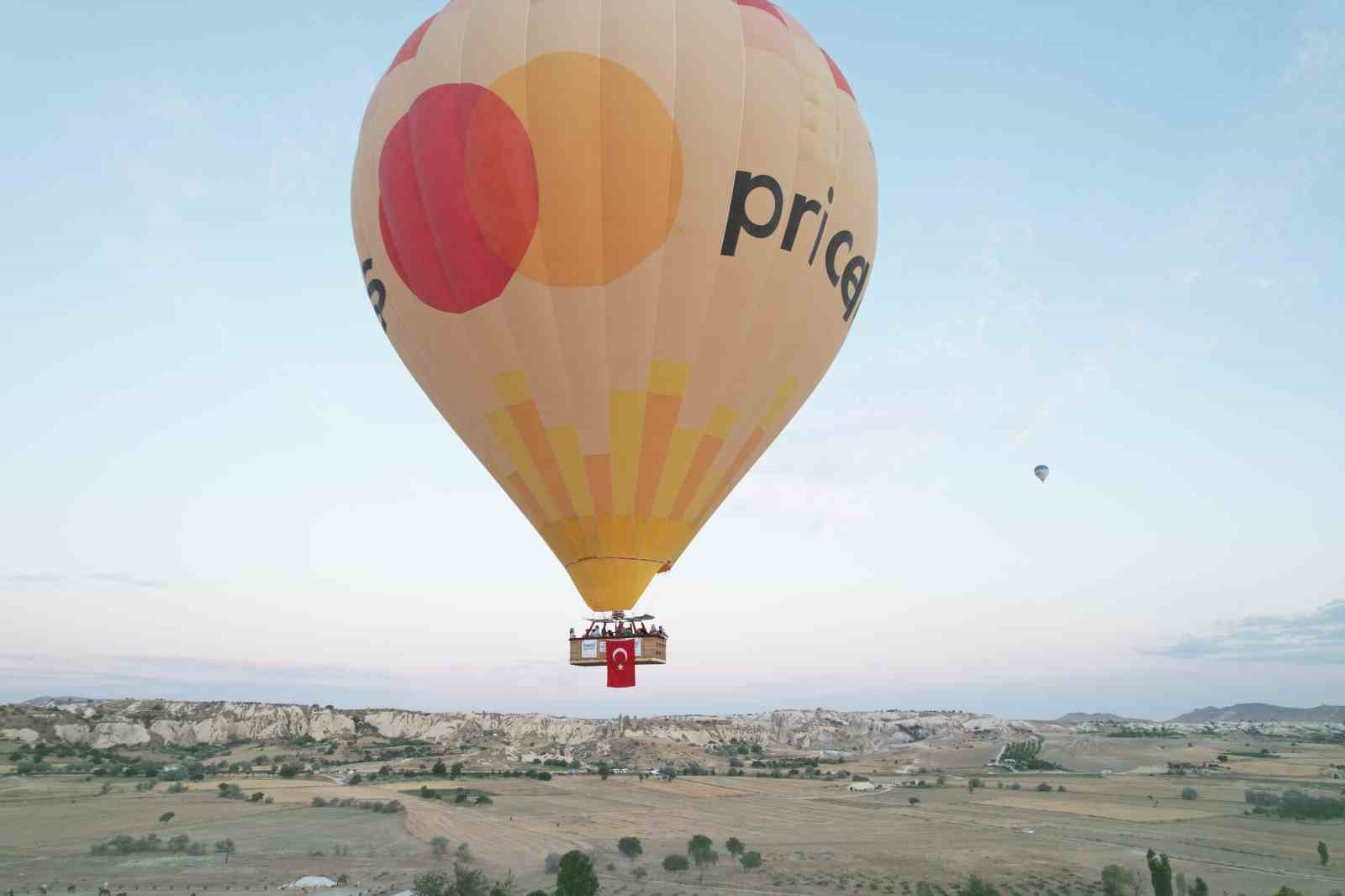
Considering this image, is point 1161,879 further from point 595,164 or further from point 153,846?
point 153,846

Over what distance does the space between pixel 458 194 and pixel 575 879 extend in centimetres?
1789

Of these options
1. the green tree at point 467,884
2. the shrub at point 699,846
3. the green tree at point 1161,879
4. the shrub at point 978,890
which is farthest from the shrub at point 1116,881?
the green tree at point 467,884

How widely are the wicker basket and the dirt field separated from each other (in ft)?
51.5

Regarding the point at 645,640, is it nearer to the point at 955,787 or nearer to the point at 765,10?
the point at 765,10

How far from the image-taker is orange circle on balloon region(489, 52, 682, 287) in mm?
12312

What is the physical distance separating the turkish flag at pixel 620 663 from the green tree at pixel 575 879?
11.6 m

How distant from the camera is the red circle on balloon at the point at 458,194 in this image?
12.4m

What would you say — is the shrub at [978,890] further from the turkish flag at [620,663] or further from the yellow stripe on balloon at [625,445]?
the yellow stripe on balloon at [625,445]

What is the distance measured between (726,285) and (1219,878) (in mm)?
29022

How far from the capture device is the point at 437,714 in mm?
113000

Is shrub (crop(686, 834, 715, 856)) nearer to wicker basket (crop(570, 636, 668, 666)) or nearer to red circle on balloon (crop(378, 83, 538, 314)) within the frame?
wicker basket (crop(570, 636, 668, 666))

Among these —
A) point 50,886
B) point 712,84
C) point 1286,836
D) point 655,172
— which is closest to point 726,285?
point 655,172

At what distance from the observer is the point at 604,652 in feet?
43.9

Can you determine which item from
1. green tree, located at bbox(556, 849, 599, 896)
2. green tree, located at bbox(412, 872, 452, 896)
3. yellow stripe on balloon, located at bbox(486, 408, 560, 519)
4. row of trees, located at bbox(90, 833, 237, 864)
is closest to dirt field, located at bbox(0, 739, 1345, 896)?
row of trees, located at bbox(90, 833, 237, 864)
